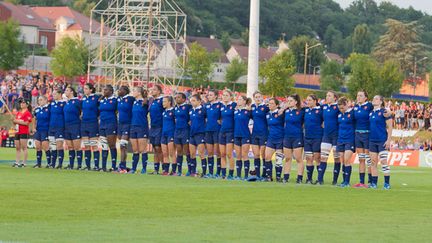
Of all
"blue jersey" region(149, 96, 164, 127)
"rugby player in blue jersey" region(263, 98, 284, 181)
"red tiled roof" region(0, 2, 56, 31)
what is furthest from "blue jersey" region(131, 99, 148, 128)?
"red tiled roof" region(0, 2, 56, 31)

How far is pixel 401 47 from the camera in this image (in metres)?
172

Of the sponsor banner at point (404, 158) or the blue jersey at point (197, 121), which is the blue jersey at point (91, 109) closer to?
the blue jersey at point (197, 121)

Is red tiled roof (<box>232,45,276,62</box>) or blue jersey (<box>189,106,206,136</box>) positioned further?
red tiled roof (<box>232,45,276,62</box>)

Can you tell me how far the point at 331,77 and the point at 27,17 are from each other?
43779mm

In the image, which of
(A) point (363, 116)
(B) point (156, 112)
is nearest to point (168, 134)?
(B) point (156, 112)

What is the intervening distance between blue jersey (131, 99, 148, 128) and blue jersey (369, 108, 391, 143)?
21.1 feet

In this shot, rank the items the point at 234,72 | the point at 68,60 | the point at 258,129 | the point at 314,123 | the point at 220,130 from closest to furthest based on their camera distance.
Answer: the point at 314,123 → the point at 258,129 → the point at 220,130 → the point at 68,60 → the point at 234,72

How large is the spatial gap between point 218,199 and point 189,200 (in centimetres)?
71

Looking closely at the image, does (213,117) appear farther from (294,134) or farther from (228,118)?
(294,134)

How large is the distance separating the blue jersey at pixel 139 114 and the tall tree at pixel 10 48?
65.8 meters

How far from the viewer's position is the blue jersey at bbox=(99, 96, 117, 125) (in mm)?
28219

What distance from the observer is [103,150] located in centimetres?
2831

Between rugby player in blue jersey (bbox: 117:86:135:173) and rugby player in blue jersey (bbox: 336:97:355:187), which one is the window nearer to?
rugby player in blue jersey (bbox: 117:86:135:173)

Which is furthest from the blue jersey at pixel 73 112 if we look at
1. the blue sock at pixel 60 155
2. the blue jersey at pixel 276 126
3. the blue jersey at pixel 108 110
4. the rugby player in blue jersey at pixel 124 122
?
the blue jersey at pixel 276 126
